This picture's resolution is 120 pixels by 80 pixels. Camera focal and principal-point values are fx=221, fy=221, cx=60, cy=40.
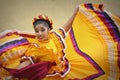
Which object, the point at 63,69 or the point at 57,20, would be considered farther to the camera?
the point at 57,20

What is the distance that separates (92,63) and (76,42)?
162 mm

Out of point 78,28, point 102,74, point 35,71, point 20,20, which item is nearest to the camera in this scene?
point 35,71

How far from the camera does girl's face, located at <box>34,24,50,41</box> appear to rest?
118 centimetres

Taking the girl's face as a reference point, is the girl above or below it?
below

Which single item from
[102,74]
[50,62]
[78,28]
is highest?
[78,28]

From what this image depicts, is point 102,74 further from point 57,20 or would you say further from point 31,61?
point 57,20

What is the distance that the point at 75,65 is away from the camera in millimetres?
1173

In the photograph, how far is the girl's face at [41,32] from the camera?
118 cm

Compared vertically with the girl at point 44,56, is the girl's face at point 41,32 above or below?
above

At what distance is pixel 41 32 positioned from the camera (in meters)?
1.18

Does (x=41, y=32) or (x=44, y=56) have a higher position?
(x=41, y=32)

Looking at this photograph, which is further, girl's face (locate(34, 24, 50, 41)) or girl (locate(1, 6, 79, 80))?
girl's face (locate(34, 24, 50, 41))

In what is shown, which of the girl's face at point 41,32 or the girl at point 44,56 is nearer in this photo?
the girl at point 44,56

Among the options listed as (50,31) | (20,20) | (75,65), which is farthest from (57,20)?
(75,65)
